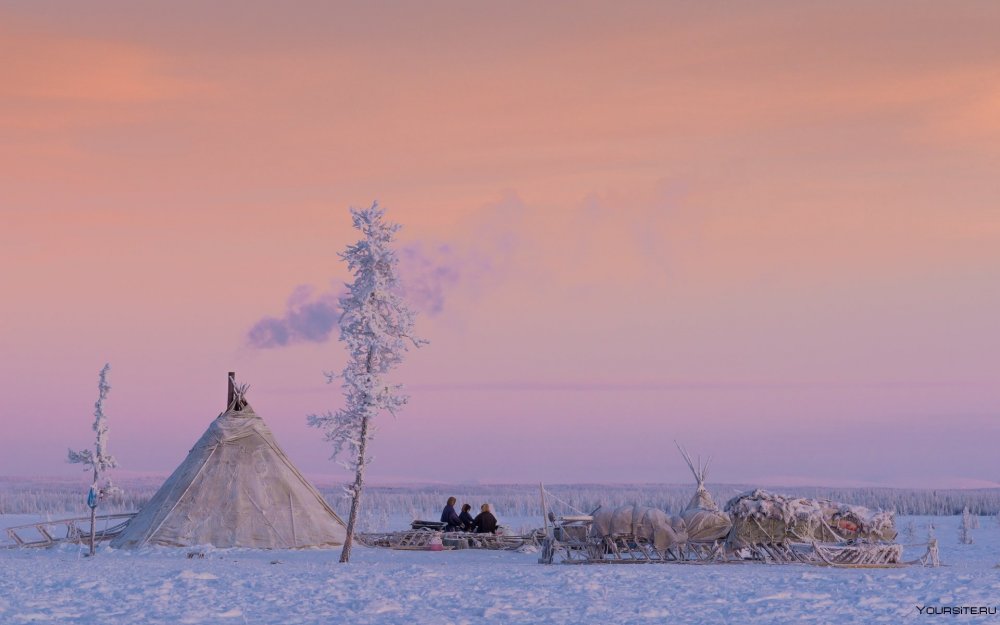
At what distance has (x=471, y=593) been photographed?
80.5ft

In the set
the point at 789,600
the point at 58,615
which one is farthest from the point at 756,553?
the point at 58,615

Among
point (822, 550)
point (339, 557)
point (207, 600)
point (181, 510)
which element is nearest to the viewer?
point (207, 600)

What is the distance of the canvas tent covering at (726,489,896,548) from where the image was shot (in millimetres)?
34594

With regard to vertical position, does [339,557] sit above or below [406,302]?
below

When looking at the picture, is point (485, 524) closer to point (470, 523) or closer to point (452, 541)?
point (470, 523)

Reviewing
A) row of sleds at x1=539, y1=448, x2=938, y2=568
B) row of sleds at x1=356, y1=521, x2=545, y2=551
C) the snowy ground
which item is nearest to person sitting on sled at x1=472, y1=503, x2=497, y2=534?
row of sleds at x1=356, y1=521, x2=545, y2=551

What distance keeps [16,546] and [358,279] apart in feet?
53.4

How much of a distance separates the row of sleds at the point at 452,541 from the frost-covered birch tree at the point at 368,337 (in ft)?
15.8

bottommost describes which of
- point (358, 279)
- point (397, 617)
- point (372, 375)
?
point (397, 617)

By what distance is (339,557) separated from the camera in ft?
122

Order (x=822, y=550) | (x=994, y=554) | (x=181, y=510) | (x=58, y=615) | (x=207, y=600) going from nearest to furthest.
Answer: (x=58, y=615), (x=207, y=600), (x=822, y=550), (x=181, y=510), (x=994, y=554)

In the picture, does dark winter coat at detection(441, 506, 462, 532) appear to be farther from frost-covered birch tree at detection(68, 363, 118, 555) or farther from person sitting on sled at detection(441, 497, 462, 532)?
frost-covered birch tree at detection(68, 363, 118, 555)

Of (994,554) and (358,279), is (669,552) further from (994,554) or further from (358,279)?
(994,554)

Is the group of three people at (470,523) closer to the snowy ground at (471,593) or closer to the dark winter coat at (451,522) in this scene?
the dark winter coat at (451,522)
